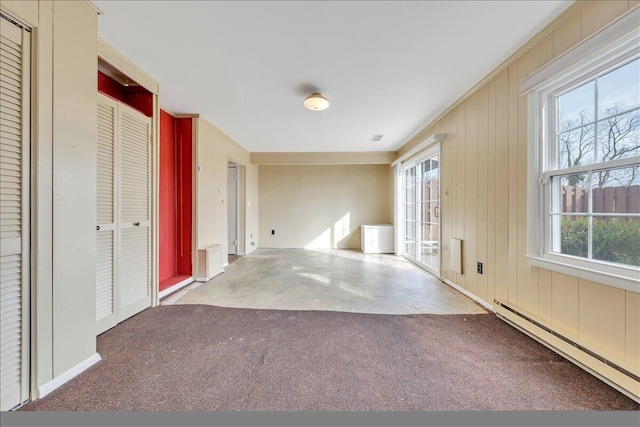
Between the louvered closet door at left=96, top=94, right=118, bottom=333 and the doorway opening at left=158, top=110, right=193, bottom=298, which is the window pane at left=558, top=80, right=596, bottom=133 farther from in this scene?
the doorway opening at left=158, top=110, right=193, bottom=298

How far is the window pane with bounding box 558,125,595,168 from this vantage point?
5.12ft

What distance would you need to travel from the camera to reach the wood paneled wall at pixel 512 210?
54.4 inches

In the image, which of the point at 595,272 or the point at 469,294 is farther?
the point at 469,294

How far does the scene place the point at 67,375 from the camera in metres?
1.39

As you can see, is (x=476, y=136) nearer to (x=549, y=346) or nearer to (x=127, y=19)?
(x=549, y=346)

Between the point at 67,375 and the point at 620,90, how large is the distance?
3.80m

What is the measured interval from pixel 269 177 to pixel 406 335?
5.36 metres

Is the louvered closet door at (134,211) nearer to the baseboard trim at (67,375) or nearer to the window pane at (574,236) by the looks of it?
the baseboard trim at (67,375)

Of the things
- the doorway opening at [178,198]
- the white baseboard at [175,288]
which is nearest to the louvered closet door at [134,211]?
the white baseboard at [175,288]

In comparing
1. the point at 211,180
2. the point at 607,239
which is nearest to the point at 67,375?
the point at 211,180

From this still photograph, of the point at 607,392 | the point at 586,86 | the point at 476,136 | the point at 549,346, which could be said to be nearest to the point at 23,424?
the point at 607,392

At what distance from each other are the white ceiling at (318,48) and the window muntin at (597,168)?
24.6 inches

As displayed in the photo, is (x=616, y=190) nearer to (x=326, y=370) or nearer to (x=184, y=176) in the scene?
(x=326, y=370)

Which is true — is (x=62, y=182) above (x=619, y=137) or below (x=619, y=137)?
below
